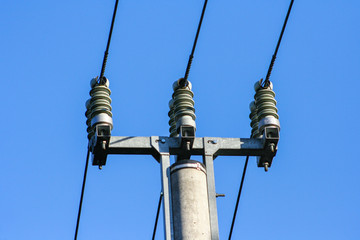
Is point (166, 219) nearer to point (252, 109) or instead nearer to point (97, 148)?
point (97, 148)

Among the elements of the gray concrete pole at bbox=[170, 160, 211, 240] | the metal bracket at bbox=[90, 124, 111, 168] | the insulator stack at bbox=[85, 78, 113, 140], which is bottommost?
the gray concrete pole at bbox=[170, 160, 211, 240]

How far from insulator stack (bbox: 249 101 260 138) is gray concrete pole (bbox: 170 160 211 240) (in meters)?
1.35

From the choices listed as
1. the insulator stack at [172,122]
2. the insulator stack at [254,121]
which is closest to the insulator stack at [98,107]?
the insulator stack at [172,122]

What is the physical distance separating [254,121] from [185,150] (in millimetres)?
1306

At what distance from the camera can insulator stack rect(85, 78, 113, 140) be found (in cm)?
1027

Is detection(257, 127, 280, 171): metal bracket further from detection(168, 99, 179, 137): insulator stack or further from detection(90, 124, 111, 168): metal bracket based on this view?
detection(90, 124, 111, 168): metal bracket

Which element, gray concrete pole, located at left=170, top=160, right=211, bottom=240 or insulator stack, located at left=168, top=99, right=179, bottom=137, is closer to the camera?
gray concrete pole, located at left=170, top=160, right=211, bottom=240

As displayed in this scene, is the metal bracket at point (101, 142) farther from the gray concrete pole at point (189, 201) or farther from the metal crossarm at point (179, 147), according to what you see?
the gray concrete pole at point (189, 201)

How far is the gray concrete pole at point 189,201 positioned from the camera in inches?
359

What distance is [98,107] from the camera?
10.4 m

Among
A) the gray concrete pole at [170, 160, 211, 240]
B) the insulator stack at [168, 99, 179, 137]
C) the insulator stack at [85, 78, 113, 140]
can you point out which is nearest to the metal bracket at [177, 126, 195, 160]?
the insulator stack at [168, 99, 179, 137]

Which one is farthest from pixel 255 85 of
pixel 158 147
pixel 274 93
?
pixel 158 147

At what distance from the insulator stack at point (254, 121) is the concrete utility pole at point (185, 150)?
0.05ft

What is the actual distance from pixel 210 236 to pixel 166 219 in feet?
1.79
